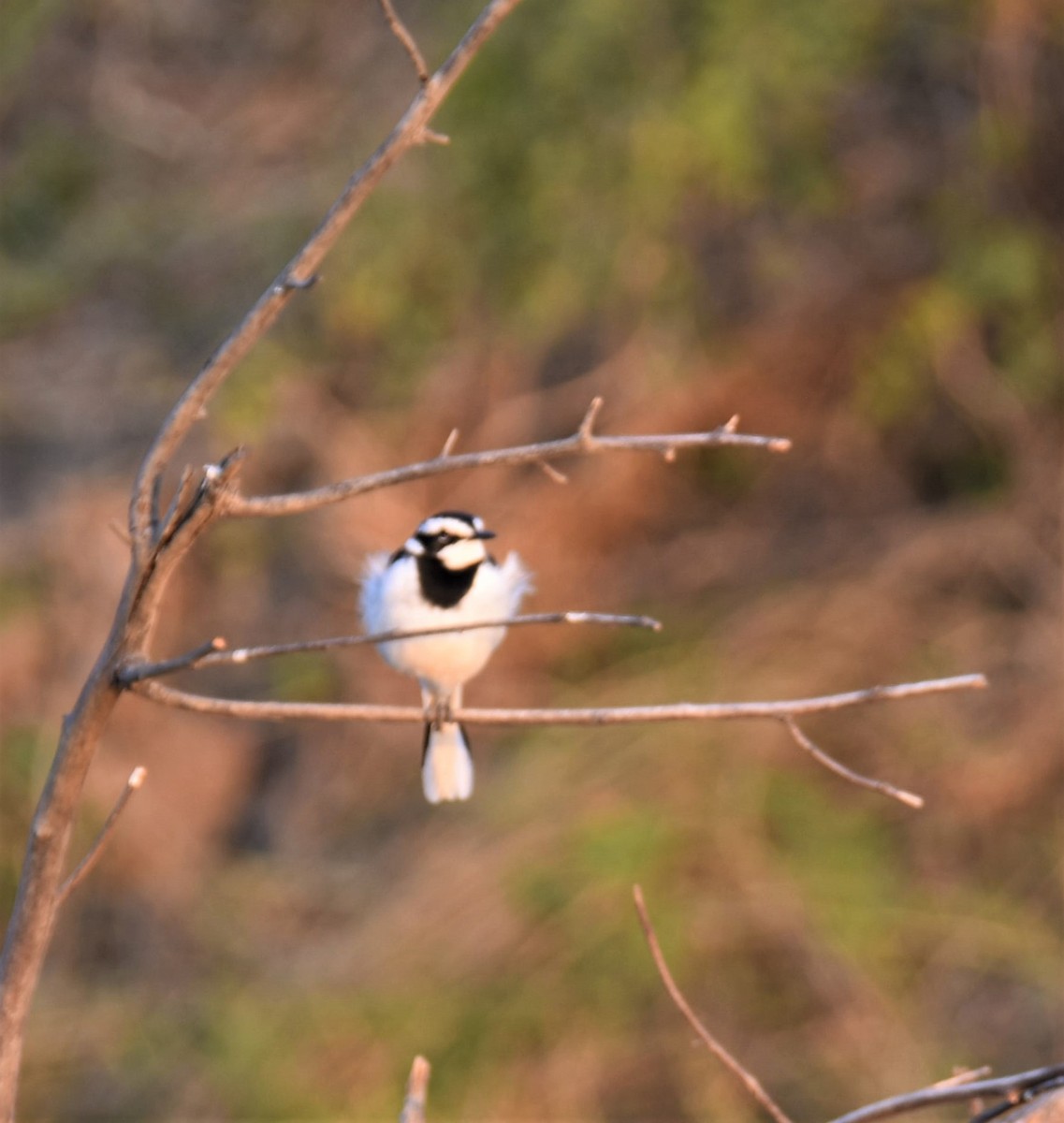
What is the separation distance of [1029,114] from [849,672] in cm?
266

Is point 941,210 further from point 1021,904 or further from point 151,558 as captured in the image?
point 151,558

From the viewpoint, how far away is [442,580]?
3590 mm

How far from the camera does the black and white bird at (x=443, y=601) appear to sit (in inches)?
139

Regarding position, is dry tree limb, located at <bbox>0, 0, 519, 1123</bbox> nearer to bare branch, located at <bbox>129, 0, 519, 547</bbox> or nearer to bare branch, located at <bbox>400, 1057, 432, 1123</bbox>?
bare branch, located at <bbox>129, 0, 519, 547</bbox>

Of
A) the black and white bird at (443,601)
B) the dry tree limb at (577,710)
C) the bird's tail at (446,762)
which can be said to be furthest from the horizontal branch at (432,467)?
the bird's tail at (446,762)

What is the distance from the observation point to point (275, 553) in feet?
27.1

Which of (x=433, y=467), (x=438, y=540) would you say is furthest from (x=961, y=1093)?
(x=438, y=540)

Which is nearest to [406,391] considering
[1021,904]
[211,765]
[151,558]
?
[211,765]

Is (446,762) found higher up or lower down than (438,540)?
lower down

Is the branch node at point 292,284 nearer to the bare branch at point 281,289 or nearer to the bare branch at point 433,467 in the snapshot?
the bare branch at point 281,289

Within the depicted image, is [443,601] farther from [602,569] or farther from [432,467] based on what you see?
[602,569]

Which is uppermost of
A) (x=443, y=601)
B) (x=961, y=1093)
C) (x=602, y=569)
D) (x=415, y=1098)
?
(x=602, y=569)

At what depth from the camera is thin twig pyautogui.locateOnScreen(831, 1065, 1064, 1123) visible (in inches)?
69.1

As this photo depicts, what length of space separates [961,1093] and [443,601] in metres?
1.95
